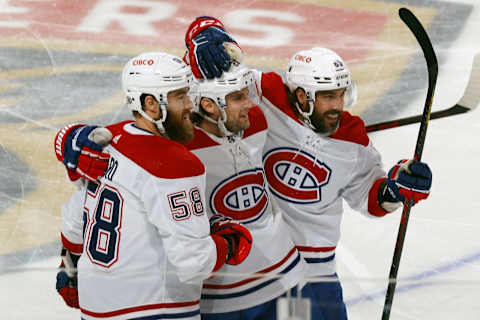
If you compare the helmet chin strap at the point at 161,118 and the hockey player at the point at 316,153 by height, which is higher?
the helmet chin strap at the point at 161,118

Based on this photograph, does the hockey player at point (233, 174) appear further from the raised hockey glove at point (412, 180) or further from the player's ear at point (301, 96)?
the raised hockey glove at point (412, 180)

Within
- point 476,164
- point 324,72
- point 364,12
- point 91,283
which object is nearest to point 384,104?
point 476,164

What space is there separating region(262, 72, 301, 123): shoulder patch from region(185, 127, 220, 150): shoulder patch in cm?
29

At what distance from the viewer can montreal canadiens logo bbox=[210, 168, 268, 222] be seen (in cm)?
218

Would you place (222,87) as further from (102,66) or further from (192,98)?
(102,66)

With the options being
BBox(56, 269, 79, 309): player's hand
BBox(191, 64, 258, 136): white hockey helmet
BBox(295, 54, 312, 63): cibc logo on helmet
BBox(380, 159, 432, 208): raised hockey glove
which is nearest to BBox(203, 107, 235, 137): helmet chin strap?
BBox(191, 64, 258, 136): white hockey helmet

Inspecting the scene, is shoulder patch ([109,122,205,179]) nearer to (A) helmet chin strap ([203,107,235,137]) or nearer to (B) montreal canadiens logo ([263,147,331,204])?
(A) helmet chin strap ([203,107,235,137])

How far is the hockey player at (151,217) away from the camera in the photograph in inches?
70.6

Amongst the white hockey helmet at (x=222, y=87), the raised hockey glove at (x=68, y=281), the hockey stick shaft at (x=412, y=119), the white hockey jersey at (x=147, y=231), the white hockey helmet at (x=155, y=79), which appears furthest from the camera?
the hockey stick shaft at (x=412, y=119)

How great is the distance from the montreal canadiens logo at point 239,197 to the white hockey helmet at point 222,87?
14 centimetres

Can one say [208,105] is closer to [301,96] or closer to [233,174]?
[233,174]

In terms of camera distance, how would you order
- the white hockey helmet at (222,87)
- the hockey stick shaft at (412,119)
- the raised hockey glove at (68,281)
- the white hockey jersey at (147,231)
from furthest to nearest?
the hockey stick shaft at (412,119), the white hockey helmet at (222,87), the white hockey jersey at (147,231), the raised hockey glove at (68,281)

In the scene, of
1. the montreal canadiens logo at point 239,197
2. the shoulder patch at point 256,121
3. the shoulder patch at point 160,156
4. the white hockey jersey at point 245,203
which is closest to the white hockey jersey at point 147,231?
the shoulder patch at point 160,156

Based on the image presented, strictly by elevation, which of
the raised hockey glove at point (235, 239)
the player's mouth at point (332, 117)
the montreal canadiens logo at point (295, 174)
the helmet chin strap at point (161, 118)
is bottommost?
the montreal canadiens logo at point (295, 174)
